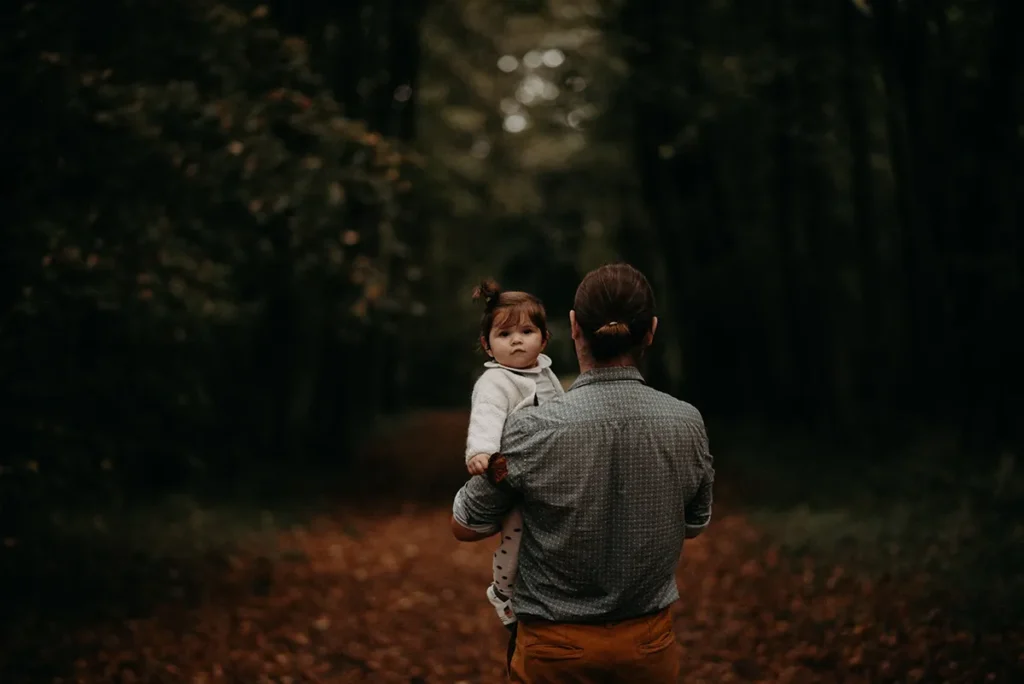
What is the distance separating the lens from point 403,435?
2634 cm

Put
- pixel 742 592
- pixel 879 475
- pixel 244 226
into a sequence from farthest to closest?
pixel 879 475 < pixel 244 226 < pixel 742 592

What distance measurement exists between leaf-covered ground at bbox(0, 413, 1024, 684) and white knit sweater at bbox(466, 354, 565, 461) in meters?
4.09

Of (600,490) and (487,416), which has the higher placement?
(487,416)

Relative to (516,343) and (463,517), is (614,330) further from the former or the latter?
(463,517)

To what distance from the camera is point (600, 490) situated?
3.04 metres

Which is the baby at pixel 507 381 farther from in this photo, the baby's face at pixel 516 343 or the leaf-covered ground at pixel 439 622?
the leaf-covered ground at pixel 439 622

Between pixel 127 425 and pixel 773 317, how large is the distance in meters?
15.3

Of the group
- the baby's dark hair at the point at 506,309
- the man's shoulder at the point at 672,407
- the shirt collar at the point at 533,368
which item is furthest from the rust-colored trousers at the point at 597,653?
the baby's dark hair at the point at 506,309

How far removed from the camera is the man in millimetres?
3035

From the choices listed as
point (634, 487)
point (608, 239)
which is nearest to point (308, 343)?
point (608, 239)

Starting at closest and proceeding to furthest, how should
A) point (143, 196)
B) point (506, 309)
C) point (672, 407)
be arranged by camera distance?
point (672, 407) < point (506, 309) < point (143, 196)

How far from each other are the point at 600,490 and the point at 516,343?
2.16 ft

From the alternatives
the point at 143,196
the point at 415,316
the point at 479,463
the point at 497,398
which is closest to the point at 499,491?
the point at 479,463

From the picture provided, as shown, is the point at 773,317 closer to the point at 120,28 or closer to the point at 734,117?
the point at 734,117
